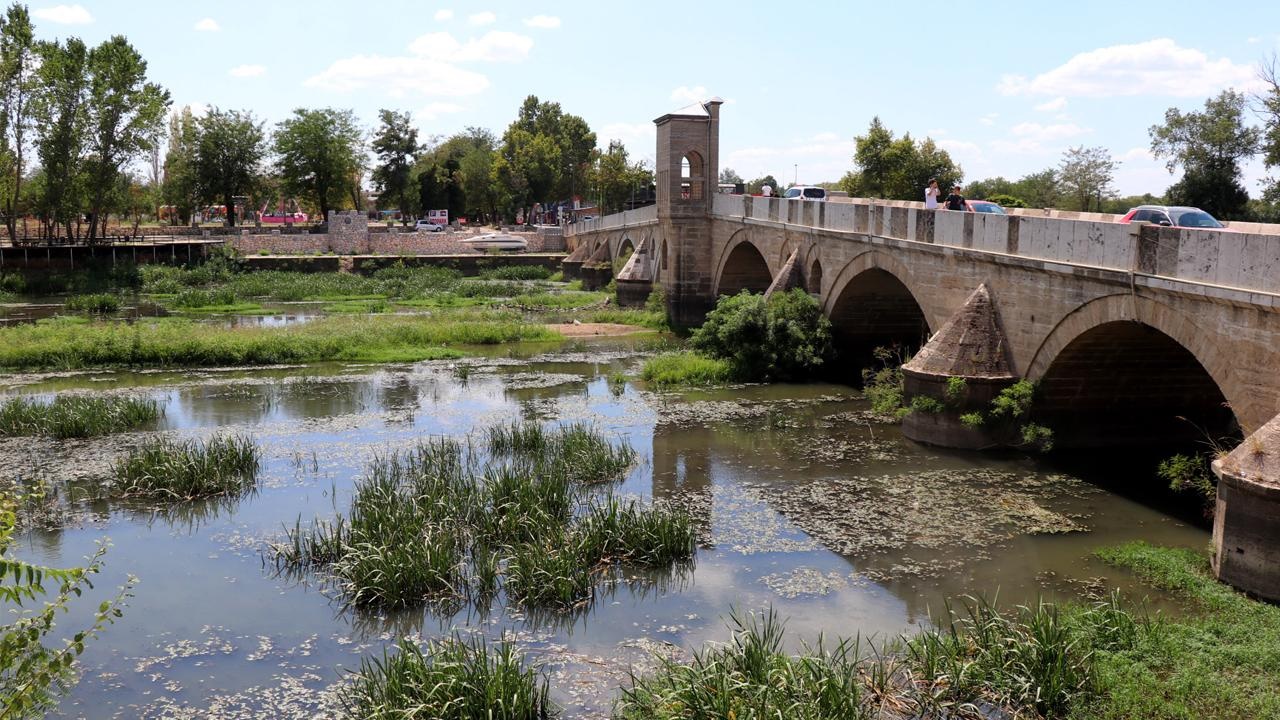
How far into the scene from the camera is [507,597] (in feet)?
35.4

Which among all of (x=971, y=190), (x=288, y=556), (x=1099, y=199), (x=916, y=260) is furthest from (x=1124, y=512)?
(x=971, y=190)

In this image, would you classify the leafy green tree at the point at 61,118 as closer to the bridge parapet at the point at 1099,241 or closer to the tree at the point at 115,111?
the tree at the point at 115,111

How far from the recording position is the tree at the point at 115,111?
148 ft

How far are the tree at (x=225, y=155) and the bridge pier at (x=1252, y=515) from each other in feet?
213

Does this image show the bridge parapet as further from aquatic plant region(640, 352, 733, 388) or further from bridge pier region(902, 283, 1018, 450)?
aquatic plant region(640, 352, 733, 388)

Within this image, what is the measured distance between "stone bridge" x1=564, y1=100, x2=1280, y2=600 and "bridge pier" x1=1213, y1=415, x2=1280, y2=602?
0.02 m

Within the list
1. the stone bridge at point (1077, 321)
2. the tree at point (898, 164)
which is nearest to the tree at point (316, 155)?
the tree at point (898, 164)

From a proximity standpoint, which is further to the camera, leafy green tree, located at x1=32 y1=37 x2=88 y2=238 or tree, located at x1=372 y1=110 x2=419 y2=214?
tree, located at x1=372 y1=110 x2=419 y2=214

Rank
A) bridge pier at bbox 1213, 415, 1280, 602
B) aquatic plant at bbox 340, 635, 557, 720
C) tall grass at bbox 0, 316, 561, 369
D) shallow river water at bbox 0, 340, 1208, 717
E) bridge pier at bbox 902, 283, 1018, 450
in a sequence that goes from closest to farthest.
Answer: aquatic plant at bbox 340, 635, 557, 720 → shallow river water at bbox 0, 340, 1208, 717 → bridge pier at bbox 1213, 415, 1280, 602 → bridge pier at bbox 902, 283, 1018, 450 → tall grass at bbox 0, 316, 561, 369

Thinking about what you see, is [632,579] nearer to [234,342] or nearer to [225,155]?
[234,342]

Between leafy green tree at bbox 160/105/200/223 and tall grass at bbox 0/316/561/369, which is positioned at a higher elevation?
leafy green tree at bbox 160/105/200/223

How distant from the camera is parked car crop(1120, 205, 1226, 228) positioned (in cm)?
1650

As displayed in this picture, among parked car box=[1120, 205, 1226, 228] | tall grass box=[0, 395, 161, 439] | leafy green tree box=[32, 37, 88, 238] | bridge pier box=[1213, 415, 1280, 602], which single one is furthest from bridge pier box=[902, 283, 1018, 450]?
leafy green tree box=[32, 37, 88, 238]

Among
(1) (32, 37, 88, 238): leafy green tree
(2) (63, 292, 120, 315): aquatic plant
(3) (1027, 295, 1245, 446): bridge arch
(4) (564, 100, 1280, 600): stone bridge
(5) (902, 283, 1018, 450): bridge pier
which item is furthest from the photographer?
(1) (32, 37, 88, 238): leafy green tree
